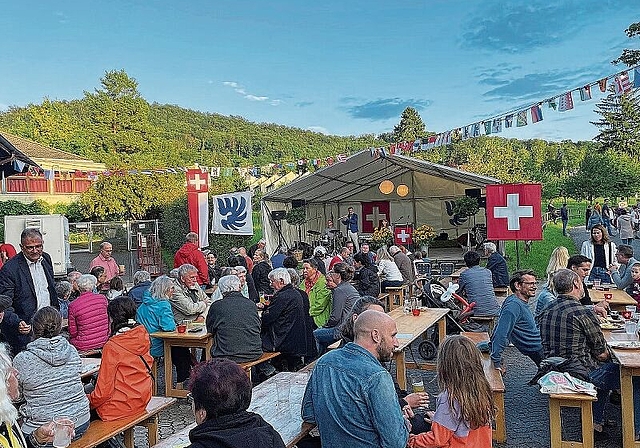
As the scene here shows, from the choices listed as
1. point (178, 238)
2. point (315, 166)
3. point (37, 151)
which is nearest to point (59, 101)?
point (37, 151)

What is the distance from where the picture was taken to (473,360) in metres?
2.57

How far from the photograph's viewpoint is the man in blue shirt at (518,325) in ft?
13.8

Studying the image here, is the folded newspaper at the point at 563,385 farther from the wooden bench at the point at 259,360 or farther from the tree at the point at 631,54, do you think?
the tree at the point at 631,54

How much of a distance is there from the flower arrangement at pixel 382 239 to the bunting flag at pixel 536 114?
21.1 ft

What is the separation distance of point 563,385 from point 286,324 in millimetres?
2447

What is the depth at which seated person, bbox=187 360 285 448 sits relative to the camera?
5.93ft

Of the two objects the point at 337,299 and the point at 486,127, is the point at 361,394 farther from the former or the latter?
the point at 486,127

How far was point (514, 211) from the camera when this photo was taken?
9992mm

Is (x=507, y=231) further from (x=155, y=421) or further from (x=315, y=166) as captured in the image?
(x=155, y=421)

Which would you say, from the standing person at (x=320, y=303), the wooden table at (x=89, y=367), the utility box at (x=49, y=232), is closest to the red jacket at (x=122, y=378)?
the wooden table at (x=89, y=367)

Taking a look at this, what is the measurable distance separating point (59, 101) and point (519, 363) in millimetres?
43023

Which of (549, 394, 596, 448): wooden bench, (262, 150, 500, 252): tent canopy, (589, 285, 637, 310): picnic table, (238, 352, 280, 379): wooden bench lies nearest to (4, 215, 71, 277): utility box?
(262, 150, 500, 252): tent canopy

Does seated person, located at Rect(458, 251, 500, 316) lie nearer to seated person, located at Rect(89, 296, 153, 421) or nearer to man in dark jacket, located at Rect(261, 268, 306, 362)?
man in dark jacket, located at Rect(261, 268, 306, 362)

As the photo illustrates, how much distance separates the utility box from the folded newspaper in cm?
1205
